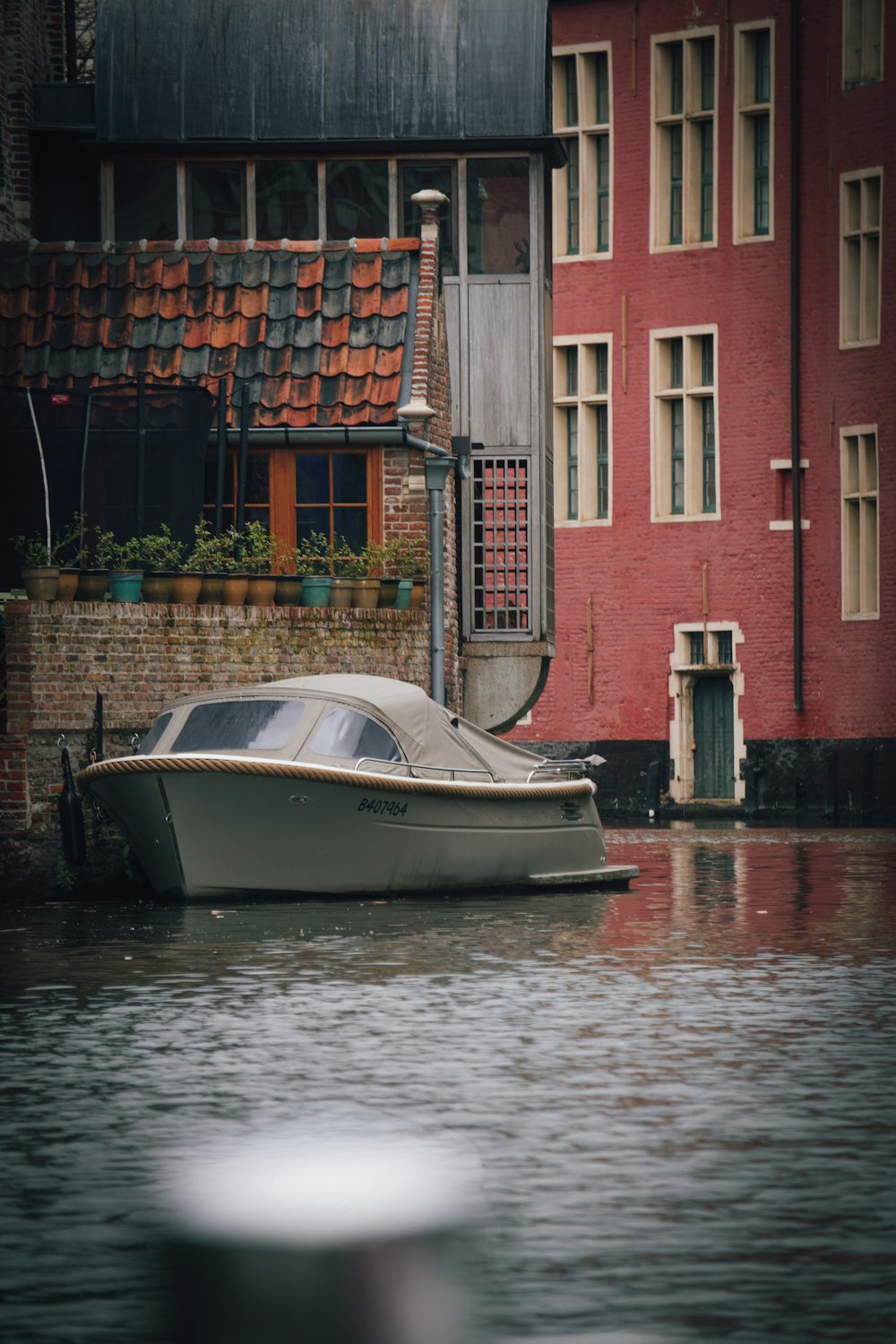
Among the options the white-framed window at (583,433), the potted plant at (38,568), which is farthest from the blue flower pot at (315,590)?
the white-framed window at (583,433)

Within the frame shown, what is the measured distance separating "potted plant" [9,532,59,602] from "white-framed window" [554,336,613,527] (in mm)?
21250

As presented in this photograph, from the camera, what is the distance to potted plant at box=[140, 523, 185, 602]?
71.0 ft

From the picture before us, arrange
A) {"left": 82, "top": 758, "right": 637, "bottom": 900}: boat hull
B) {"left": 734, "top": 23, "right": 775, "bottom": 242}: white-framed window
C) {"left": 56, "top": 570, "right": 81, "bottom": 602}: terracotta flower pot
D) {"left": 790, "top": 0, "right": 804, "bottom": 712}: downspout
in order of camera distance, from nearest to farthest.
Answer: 1. {"left": 82, "top": 758, "right": 637, "bottom": 900}: boat hull
2. {"left": 56, "top": 570, "right": 81, "bottom": 602}: terracotta flower pot
3. {"left": 790, "top": 0, "right": 804, "bottom": 712}: downspout
4. {"left": 734, "top": 23, "right": 775, "bottom": 242}: white-framed window

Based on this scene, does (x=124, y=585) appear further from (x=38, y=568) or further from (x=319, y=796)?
(x=319, y=796)

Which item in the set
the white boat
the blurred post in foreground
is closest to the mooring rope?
the white boat

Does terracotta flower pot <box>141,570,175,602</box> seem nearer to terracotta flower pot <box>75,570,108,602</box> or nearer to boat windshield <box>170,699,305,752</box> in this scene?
terracotta flower pot <box>75,570,108,602</box>

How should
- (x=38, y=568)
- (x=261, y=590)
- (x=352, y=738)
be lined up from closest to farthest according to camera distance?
(x=352, y=738) < (x=38, y=568) < (x=261, y=590)

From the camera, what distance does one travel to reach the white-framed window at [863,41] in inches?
1577

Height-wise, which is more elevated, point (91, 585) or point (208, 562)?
point (208, 562)

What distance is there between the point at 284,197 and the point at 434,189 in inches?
76.8

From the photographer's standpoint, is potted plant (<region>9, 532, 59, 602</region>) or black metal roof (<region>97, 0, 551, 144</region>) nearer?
potted plant (<region>9, 532, 59, 602</region>)

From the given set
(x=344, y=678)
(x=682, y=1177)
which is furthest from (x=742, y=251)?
(x=682, y=1177)

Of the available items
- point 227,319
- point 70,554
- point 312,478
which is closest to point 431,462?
point 312,478

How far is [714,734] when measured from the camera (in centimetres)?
4231
